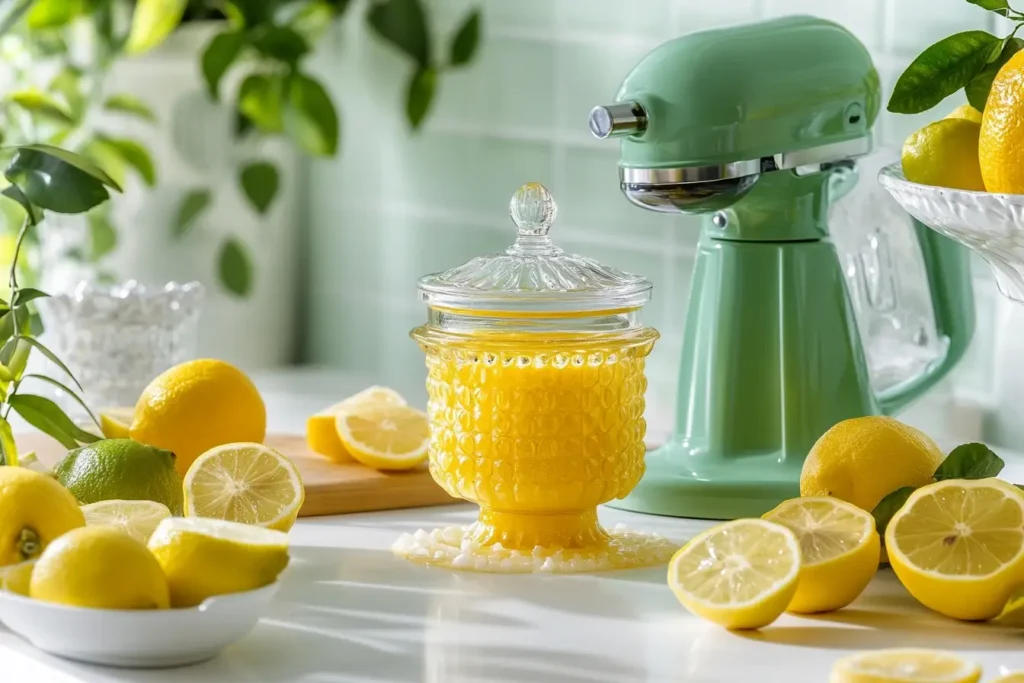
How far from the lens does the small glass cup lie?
1.54 m

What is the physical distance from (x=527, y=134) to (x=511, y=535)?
88cm

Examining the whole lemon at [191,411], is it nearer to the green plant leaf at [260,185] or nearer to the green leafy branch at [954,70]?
the green leafy branch at [954,70]

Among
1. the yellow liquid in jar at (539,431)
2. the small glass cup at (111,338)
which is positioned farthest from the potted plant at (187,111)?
the yellow liquid in jar at (539,431)

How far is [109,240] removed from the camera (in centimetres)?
202

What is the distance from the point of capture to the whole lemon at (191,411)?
1238mm

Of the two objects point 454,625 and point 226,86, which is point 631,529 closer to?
point 454,625

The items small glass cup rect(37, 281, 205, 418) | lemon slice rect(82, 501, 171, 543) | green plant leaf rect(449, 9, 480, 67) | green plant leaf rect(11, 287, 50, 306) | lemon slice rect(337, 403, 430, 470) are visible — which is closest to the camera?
lemon slice rect(82, 501, 171, 543)

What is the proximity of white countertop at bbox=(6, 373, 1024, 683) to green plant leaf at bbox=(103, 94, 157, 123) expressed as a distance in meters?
1.04

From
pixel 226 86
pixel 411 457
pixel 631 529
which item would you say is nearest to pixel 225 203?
pixel 226 86

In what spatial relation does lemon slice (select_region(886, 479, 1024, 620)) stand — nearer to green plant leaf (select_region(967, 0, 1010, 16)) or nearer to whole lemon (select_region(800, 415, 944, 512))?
whole lemon (select_region(800, 415, 944, 512))

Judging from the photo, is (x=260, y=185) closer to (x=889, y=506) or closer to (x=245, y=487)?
(x=245, y=487)

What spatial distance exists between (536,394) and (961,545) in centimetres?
29

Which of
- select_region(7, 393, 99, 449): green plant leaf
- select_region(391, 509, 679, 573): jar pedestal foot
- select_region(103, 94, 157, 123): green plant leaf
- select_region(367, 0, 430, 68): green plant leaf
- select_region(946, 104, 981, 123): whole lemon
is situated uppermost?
select_region(367, 0, 430, 68): green plant leaf

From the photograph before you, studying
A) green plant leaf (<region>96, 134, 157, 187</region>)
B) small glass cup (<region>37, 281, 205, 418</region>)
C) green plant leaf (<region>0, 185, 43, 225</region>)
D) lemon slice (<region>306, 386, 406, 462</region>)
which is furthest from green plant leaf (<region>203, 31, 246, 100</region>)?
green plant leaf (<region>0, 185, 43, 225</region>)
